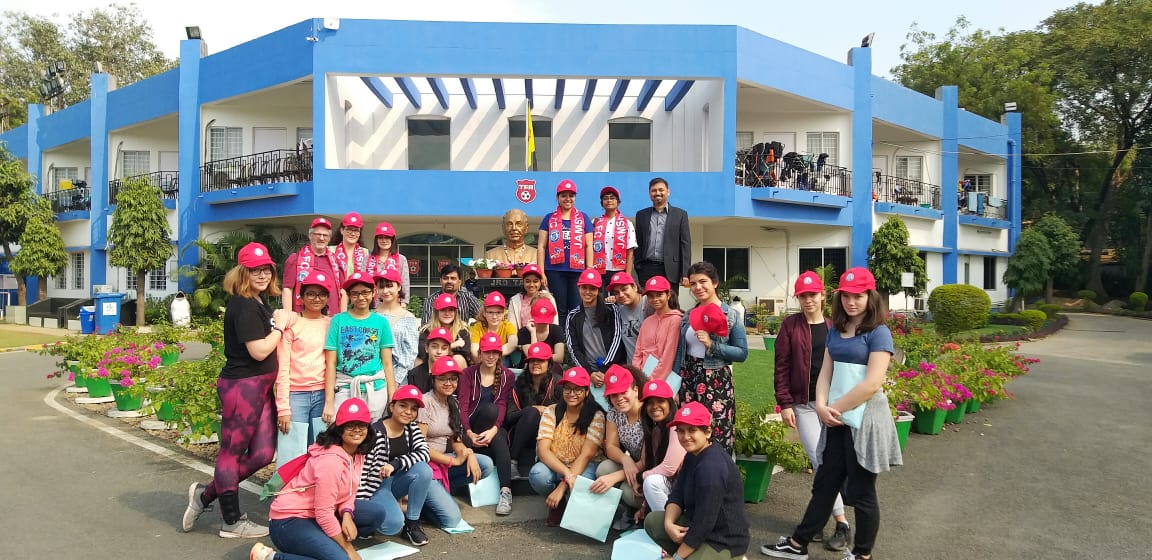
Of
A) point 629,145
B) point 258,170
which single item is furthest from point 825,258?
point 258,170

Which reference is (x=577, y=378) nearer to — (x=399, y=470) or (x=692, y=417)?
(x=692, y=417)

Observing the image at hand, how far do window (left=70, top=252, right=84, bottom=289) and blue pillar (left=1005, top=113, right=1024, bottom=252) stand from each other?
1330 inches

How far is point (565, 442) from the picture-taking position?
530 centimetres

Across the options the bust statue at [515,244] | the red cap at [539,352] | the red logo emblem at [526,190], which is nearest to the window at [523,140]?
the red logo emblem at [526,190]

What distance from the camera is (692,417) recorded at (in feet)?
13.7

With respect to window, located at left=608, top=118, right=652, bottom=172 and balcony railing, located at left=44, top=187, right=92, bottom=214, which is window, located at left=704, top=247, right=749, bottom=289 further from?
balcony railing, located at left=44, top=187, right=92, bottom=214

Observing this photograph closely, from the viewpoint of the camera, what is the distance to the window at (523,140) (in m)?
20.8

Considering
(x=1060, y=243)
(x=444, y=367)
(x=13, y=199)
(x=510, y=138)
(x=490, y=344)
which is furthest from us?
(x=1060, y=243)

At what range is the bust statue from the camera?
276 inches

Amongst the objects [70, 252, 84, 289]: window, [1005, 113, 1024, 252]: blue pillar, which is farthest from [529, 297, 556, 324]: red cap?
[1005, 113, 1024, 252]: blue pillar

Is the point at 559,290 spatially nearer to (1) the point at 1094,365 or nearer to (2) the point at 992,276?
(1) the point at 1094,365

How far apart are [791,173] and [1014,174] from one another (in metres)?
14.1

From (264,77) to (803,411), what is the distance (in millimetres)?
18072

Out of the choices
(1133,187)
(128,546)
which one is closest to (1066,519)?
(128,546)
